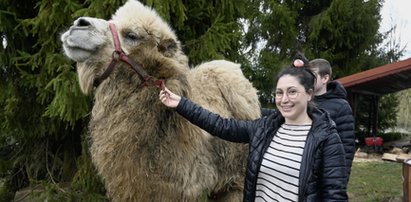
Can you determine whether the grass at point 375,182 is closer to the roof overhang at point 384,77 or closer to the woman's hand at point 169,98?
the roof overhang at point 384,77

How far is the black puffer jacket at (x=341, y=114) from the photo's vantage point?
3518 mm

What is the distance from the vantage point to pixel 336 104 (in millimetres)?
Answer: 3561

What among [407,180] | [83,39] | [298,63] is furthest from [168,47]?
[407,180]

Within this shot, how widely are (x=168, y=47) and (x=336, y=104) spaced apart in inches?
54.8

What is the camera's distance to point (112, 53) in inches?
120

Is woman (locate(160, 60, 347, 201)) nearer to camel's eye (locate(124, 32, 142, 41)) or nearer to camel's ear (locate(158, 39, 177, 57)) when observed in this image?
camel's ear (locate(158, 39, 177, 57))

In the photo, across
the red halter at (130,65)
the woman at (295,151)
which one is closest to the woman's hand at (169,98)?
the red halter at (130,65)

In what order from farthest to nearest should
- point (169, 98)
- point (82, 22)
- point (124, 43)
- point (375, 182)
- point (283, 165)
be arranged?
1. point (375, 182)
2. point (124, 43)
3. point (169, 98)
4. point (82, 22)
5. point (283, 165)

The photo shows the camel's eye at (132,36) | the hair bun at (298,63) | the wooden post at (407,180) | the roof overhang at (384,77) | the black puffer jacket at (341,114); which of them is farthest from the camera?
the roof overhang at (384,77)

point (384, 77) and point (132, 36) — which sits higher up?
point (132, 36)

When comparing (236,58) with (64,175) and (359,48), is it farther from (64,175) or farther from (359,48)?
(359,48)

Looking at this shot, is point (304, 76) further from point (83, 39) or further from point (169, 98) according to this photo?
point (83, 39)

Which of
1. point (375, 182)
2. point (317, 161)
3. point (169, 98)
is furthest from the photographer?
point (375, 182)

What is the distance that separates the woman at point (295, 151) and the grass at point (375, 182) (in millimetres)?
6122
